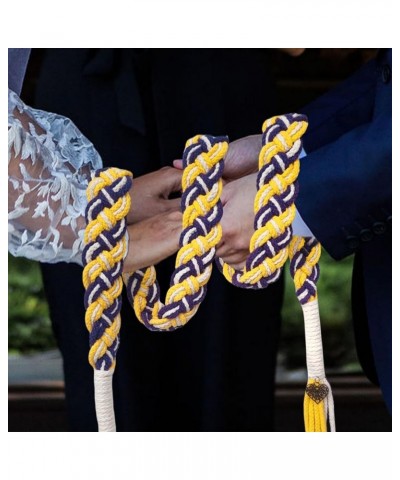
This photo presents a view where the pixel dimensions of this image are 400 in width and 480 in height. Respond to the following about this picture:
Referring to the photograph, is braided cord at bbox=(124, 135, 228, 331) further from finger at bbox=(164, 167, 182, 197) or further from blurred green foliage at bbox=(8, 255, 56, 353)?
blurred green foliage at bbox=(8, 255, 56, 353)

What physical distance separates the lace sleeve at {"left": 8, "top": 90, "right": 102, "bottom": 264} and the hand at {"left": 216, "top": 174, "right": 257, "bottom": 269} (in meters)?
0.14

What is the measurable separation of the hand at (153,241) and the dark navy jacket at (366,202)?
0.13 metres

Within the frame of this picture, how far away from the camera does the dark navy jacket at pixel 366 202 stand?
871 millimetres

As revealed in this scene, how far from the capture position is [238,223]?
Result: 0.89 m

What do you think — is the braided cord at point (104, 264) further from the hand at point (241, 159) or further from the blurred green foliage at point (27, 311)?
the blurred green foliage at point (27, 311)

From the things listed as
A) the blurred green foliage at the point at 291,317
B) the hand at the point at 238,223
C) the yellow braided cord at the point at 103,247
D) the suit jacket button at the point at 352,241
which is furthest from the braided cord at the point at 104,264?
the blurred green foliage at the point at 291,317

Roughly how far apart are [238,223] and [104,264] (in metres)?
0.14

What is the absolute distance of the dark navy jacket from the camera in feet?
2.86

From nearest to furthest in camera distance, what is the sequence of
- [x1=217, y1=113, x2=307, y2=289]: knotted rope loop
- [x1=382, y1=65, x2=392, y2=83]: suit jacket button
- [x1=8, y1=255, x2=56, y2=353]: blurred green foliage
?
[x1=217, y1=113, x2=307, y2=289]: knotted rope loop < [x1=382, y1=65, x2=392, y2=83]: suit jacket button < [x1=8, y1=255, x2=56, y2=353]: blurred green foliage

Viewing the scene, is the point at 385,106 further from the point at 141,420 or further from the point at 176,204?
the point at 141,420

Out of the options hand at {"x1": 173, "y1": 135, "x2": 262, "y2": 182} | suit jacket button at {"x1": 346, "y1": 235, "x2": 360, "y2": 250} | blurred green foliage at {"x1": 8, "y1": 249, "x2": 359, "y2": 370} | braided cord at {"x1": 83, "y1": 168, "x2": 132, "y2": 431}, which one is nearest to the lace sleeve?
braided cord at {"x1": 83, "y1": 168, "x2": 132, "y2": 431}

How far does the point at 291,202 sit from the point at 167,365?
77 centimetres

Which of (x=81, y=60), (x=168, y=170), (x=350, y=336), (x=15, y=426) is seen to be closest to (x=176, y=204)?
(x=168, y=170)

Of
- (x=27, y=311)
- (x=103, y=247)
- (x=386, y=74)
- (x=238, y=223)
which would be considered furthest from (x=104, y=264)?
(x=27, y=311)
